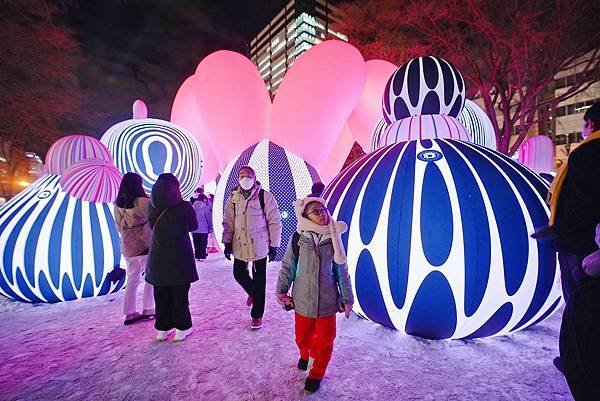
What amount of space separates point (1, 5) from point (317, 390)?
15066 mm

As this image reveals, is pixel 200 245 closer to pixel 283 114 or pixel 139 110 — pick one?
pixel 283 114

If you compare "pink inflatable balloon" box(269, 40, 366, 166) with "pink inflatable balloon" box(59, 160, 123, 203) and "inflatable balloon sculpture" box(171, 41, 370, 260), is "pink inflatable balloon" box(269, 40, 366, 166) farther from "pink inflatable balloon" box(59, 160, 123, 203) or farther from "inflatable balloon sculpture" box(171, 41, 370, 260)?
"pink inflatable balloon" box(59, 160, 123, 203)

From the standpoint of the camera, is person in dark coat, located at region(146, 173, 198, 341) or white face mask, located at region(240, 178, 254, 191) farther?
white face mask, located at region(240, 178, 254, 191)

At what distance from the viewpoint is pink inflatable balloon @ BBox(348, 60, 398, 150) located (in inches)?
287

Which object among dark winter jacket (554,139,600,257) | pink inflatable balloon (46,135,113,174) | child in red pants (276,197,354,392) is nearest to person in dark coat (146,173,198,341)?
child in red pants (276,197,354,392)

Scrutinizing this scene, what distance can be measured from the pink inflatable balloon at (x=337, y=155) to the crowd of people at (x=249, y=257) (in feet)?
16.0

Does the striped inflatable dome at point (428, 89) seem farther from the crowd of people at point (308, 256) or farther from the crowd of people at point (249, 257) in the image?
the crowd of people at point (249, 257)

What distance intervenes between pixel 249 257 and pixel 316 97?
11.8ft

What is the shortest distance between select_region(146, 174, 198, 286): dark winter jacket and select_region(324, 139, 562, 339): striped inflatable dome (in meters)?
1.63

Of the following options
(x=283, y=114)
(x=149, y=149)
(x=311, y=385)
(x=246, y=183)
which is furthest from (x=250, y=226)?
(x=149, y=149)

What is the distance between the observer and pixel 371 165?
3.50m

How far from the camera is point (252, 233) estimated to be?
3488 mm

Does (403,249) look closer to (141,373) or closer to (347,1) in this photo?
(141,373)

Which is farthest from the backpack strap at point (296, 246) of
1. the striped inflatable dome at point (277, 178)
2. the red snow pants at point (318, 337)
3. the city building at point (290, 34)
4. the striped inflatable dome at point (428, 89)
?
the city building at point (290, 34)
